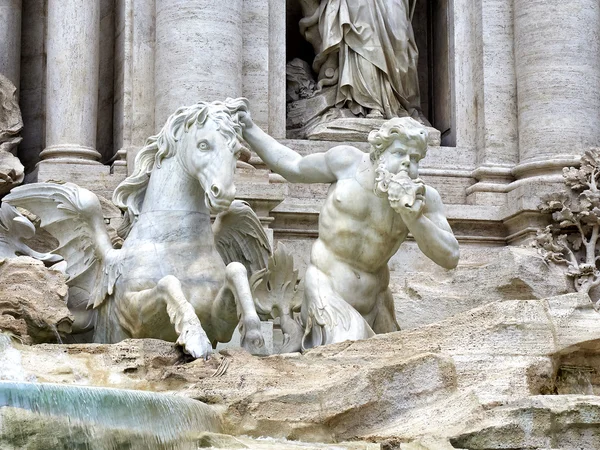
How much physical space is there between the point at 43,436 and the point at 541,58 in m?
8.45

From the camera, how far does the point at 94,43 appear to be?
1281 centimetres

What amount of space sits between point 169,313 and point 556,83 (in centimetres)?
623

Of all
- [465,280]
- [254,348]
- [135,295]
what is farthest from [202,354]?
[465,280]

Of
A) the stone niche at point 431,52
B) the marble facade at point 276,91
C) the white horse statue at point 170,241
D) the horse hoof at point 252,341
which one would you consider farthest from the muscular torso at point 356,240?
the stone niche at point 431,52

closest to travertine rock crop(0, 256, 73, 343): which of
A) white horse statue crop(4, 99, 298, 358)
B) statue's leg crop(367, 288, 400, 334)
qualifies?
white horse statue crop(4, 99, 298, 358)

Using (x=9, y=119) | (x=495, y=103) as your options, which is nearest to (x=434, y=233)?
(x=495, y=103)

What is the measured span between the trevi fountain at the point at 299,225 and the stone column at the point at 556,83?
2 centimetres

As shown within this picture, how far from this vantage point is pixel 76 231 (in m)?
9.34

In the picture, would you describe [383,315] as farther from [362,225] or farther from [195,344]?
[195,344]

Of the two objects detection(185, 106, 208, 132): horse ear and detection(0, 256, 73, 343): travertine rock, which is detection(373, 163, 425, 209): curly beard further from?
detection(0, 256, 73, 343): travertine rock

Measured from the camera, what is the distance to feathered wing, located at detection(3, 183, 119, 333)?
9203 mm

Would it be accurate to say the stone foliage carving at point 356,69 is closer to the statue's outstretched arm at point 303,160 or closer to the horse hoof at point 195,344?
the statue's outstretched arm at point 303,160

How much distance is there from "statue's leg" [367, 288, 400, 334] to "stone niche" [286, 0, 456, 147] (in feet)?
14.7

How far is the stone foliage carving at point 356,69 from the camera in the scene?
13.3 metres
